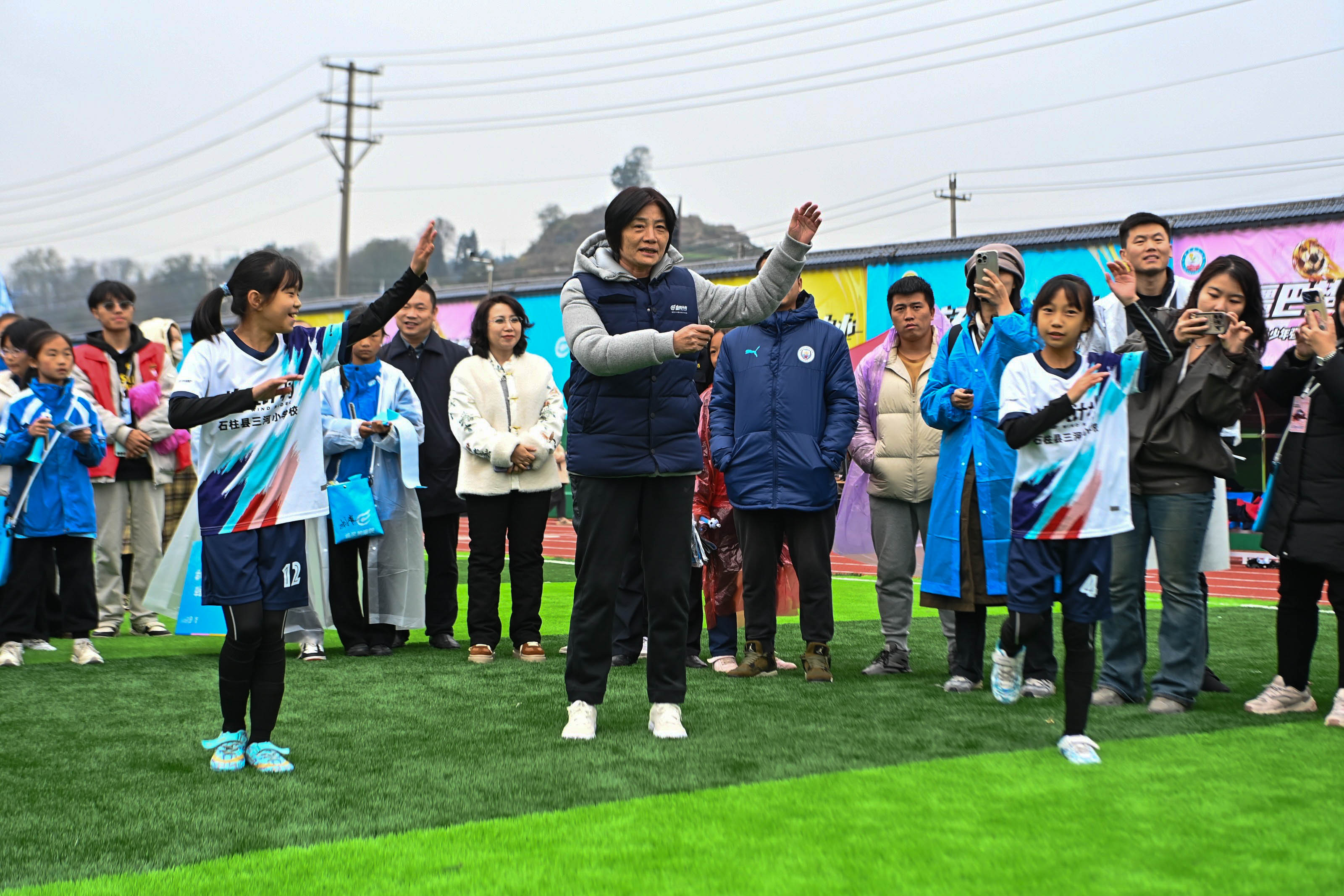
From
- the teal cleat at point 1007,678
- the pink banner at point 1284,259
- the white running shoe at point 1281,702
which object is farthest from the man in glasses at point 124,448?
the pink banner at point 1284,259

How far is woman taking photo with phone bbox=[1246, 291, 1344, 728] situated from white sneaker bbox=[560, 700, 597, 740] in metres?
2.72

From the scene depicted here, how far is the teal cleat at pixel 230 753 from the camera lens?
161 inches

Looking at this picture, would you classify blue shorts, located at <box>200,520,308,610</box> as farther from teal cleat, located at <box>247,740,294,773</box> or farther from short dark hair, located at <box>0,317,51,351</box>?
short dark hair, located at <box>0,317,51,351</box>

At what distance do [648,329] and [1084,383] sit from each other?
A: 156cm

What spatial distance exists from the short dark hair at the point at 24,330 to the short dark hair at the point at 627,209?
390cm

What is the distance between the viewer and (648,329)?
448 cm

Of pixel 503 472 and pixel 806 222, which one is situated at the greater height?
pixel 806 222

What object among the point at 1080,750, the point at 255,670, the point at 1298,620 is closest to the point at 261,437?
the point at 255,670

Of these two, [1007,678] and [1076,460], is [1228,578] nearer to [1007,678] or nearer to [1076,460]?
[1007,678]

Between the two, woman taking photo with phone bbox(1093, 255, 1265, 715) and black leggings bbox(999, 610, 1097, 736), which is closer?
black leggings bbox(999, 610, 1097, 736)

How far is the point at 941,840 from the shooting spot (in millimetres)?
3203

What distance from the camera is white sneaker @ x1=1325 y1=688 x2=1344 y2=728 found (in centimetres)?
468

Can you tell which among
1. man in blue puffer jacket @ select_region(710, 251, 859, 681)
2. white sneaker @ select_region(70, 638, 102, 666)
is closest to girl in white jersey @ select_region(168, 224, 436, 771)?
man in blue puffer jacket @ select_region(710, 251, 859, 681)

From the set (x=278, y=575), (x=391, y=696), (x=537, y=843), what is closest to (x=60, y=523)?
(x=391, y=696)
